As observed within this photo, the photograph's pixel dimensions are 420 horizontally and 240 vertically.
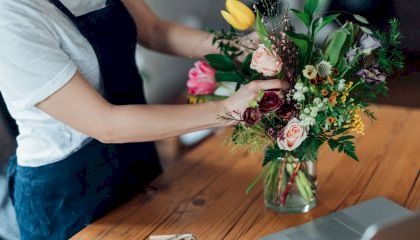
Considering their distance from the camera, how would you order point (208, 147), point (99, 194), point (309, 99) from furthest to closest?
point (208, 147) < point (99, 194) < point (309, 99)

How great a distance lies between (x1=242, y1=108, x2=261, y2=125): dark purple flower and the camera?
3.84ft

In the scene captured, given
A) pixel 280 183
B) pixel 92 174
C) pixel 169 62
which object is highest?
pixel 280 183

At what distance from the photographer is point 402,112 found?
72.2 inches

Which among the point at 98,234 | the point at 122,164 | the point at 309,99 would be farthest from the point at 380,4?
the point at 98,234

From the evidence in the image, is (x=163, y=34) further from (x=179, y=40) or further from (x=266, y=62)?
(x=266, y=62)

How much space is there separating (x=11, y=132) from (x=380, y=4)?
1122 mm

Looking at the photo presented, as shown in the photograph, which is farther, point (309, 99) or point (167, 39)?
point (167, 39)

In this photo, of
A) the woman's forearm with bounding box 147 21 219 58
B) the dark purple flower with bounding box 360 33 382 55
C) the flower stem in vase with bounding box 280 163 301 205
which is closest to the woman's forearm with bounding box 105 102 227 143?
the flower stem in vase with bounding box 280 163 301 205

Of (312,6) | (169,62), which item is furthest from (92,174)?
(169,62)

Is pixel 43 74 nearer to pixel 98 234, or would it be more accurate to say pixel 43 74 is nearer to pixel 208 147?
pixel 98 234

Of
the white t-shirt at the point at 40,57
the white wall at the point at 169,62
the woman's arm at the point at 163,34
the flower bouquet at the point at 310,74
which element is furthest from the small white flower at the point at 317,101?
the white wall at the point at 169,62

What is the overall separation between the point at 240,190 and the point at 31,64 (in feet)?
1.98

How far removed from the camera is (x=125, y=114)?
51.0 inches

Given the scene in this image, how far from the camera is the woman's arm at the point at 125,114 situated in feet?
4.12
